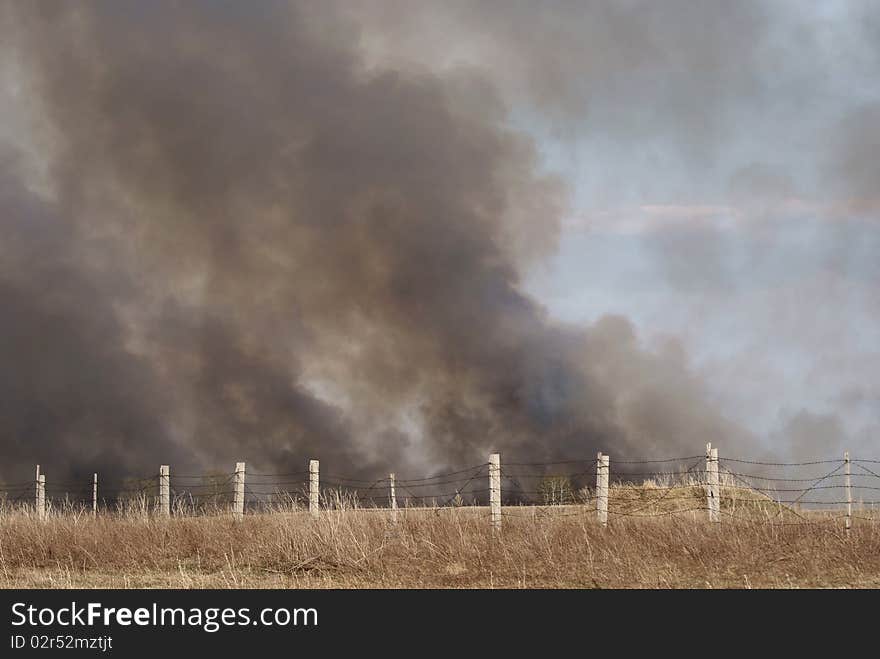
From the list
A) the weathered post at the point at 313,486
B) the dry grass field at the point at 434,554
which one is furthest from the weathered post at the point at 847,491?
the weathered post at the point at 313,486

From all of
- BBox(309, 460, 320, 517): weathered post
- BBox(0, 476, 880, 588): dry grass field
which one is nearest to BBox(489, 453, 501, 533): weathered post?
BBox(0, 476, 880, 588): dry grass field

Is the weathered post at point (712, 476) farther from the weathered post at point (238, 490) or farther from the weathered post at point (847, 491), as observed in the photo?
the weathered post at point (238, 490)

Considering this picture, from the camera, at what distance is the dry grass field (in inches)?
612

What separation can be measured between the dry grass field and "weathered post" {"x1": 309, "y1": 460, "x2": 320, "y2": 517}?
4.85 m

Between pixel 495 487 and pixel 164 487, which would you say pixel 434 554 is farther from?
pixel 164 487

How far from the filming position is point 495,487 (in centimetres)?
2319

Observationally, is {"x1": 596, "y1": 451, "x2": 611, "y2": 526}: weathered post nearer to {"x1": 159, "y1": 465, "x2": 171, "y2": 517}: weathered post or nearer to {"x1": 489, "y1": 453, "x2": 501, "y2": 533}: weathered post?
{"x1": 489, "y1": 453, "x2": 501, "y2": 533}: weathered post

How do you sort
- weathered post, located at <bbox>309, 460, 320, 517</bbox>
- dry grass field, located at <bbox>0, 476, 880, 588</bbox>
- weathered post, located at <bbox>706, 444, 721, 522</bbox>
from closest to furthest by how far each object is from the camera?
dry grass field, located at <bbox>0, 476, 880, 588</bbox> → weathered post, located at <bbox>706, 444, 721, 522</bbox> → weathered post, located at <bbox>309, 460, 320, 517</bbox>

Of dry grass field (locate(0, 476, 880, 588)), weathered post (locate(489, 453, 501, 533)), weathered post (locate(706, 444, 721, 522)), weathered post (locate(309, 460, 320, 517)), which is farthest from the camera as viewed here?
weathered post (locate(309, 460, 320, 517))

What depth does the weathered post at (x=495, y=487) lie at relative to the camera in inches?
891


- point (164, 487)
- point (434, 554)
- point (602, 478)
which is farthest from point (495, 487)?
point (164, 487)

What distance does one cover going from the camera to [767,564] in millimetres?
16359

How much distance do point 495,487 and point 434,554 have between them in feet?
20.2

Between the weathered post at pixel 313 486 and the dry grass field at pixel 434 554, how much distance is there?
15.9ft
